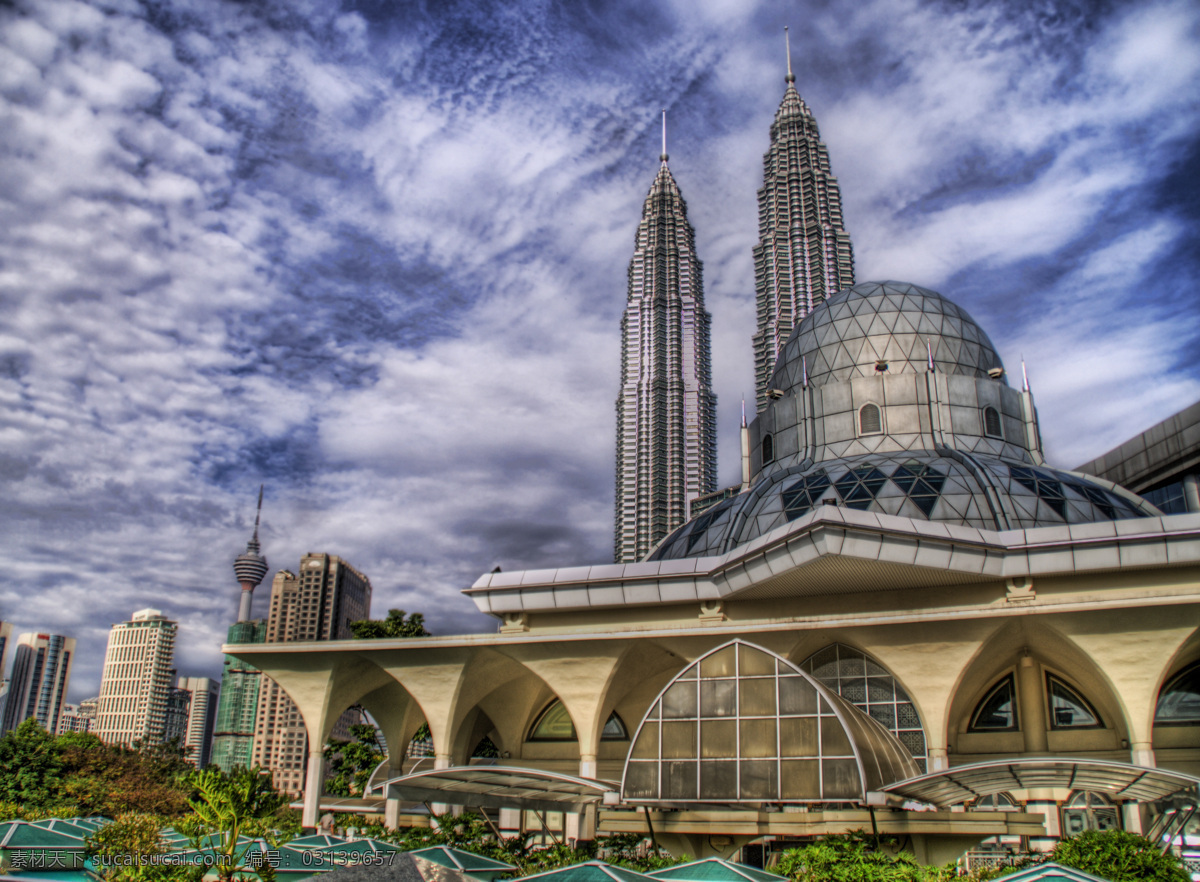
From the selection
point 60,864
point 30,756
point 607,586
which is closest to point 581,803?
point 607,586

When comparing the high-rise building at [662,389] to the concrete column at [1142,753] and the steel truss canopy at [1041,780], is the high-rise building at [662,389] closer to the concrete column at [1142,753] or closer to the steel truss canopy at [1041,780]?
the concrete column at [1142,753]

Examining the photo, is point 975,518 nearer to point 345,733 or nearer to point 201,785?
point 201,785

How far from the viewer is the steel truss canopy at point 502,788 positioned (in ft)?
72.8

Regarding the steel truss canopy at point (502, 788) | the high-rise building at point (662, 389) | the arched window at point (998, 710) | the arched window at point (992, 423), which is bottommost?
the steel truss canopy at point (502, 788)

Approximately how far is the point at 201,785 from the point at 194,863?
2311 mm

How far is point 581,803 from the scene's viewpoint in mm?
24375

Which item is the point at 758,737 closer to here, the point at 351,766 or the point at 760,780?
the point at 760,780

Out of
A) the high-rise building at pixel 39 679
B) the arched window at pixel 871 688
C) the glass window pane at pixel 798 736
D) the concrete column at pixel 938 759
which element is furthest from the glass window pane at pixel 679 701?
the high-rise building at pixel 39 679

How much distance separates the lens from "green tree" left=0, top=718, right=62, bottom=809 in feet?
132

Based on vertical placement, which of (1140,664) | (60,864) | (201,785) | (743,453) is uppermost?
(743,453)

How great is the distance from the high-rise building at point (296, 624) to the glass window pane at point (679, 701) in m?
122

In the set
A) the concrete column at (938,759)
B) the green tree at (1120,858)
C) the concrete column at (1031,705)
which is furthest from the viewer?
the concrete column at (1031,705)

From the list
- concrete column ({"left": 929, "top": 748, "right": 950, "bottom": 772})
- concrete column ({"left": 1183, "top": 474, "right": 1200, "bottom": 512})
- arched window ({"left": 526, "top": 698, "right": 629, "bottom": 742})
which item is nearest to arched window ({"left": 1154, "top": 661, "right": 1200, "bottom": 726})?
concrete column ({"left": 929, "top": 748, "right": 950, "bottom": 772})

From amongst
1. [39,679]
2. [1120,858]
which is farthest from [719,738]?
[39,679]
